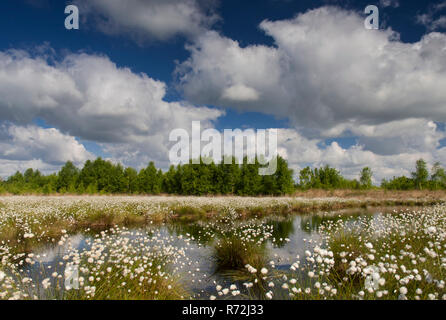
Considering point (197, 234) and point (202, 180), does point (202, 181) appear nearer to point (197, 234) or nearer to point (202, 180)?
point (202, 180)

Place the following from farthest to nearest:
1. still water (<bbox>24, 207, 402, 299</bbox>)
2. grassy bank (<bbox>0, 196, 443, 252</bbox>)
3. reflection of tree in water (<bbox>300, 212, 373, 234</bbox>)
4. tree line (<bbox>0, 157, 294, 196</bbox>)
Result: tree line (<bbox>0, 157, 294, 196</bbox>) → reflection of tree in water (<bbox>300, 212, 373, 234</bbox>) → grassy bank (<bbox>0, 196, 443, 252</bbox>) → still water (<bbox>24, 207, 402, 299</bbox>)

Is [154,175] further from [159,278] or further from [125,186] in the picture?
[159,278]

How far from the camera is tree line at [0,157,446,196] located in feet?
154

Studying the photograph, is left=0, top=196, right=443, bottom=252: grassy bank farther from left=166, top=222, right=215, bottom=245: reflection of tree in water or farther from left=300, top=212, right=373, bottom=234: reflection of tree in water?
left=300, top=212, right=373, bottom=234: reflection of tree in water

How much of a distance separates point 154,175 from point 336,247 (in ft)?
171

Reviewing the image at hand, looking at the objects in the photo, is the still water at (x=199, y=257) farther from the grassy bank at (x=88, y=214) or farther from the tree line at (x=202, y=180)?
the tree line at (x=202, y=180)

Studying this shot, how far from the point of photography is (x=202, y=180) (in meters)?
46.7

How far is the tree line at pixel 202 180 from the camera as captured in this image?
47.0 m

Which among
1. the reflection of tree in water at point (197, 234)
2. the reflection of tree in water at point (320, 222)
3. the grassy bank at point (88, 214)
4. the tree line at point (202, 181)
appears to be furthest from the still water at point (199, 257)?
the tree line at point (202, 181)

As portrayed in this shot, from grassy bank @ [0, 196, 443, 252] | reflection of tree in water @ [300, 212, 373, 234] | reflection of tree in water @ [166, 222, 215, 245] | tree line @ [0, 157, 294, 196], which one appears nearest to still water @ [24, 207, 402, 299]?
Answer: reflection of tree in water @ [166, 222, 215, 245]
